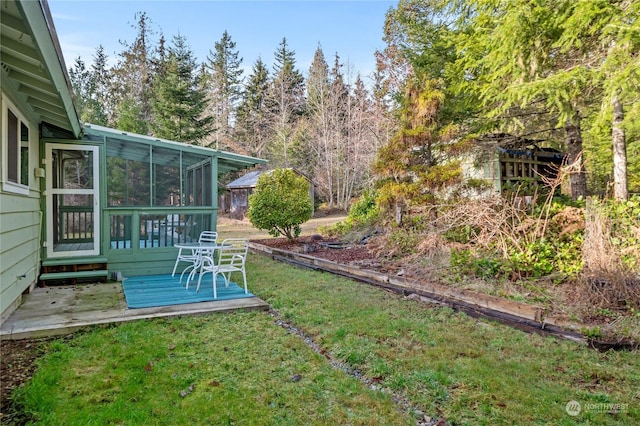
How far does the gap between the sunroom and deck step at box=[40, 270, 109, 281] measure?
0.12 ft

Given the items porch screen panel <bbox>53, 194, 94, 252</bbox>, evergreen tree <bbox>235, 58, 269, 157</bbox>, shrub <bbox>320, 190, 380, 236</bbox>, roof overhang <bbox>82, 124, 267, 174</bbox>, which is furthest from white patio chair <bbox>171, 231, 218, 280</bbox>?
evergreen tree <bbox>235, 58, 269, 157</bbox>

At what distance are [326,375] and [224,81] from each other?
3441cm

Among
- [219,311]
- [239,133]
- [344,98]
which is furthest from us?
[239,133]

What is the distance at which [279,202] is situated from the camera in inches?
414

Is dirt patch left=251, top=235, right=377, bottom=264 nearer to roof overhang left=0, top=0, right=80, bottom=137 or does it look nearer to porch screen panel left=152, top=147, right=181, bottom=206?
porch screen panel left=152, top=147, right=181, bottom=206

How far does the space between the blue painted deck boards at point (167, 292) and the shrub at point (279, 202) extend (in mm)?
4053

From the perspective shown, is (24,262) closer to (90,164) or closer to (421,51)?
(90,164)

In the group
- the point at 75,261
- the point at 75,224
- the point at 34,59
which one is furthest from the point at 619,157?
the point at 75,224

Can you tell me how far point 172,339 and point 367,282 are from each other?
143 inches

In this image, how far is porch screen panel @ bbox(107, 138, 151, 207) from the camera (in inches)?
262

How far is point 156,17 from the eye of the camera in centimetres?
2844

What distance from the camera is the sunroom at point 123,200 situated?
248 inches

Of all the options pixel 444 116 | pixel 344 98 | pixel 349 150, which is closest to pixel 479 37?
pixel 444 116

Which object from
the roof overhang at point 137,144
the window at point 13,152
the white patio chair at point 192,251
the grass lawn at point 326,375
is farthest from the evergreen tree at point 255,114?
the grass lawn at point 326,375
